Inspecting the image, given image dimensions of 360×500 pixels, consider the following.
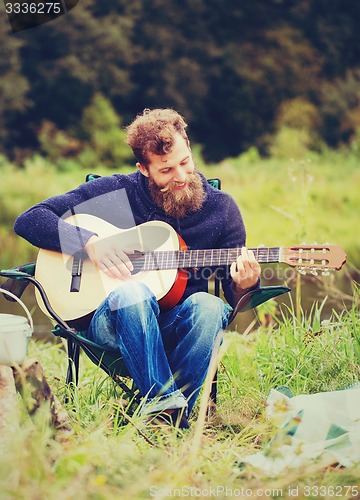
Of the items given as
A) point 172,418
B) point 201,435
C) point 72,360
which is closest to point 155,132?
point 72,360

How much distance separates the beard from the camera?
3.15 m

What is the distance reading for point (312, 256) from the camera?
2904 mm

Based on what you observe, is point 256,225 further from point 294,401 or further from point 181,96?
point 181,96

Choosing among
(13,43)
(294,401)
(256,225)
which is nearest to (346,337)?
(294,401)

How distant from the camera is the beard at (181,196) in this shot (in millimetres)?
3154

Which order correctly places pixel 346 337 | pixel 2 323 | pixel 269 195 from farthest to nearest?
pixel 269 195 < pixel 346 337 < pixel 2 323

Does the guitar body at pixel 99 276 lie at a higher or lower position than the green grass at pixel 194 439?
higher

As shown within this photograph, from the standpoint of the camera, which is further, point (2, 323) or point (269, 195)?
point (269, 195)

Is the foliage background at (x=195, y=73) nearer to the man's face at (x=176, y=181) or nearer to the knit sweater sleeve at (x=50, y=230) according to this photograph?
the man's face at (x=176, y=181)

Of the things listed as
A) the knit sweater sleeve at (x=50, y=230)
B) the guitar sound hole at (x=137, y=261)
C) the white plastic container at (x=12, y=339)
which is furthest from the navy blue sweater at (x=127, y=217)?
the white plastic container at (x=12, y=339)

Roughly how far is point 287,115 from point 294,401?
16.1 meters

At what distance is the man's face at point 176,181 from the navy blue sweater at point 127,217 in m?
0.05

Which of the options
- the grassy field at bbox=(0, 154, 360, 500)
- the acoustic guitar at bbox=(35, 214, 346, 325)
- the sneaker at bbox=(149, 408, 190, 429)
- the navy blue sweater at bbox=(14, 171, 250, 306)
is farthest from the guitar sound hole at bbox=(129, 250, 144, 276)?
the sneaker at bbox=(149, 408, 190, 429)

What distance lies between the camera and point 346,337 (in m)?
3.53
